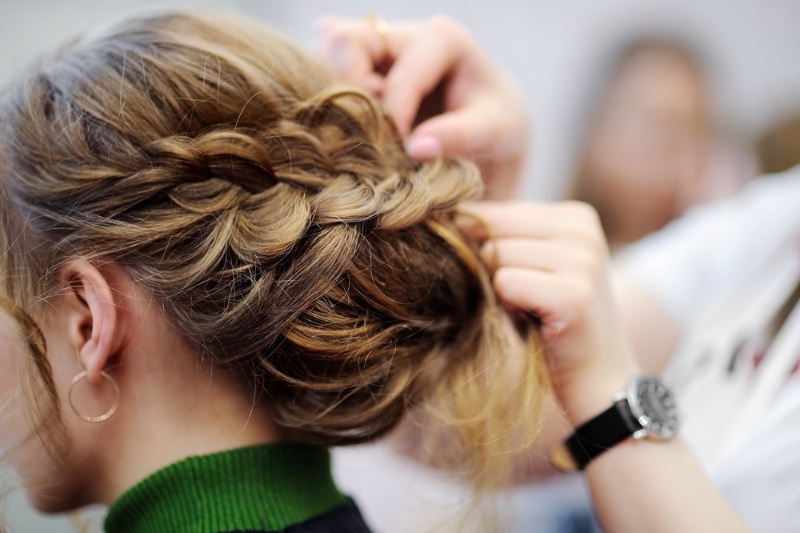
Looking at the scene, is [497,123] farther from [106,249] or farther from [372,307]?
[106,249]

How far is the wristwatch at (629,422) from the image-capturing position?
2.18ft

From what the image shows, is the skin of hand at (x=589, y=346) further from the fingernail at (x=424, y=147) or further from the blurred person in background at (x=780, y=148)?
the blurred person in background at (x=780, y=148)

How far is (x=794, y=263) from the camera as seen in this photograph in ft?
3.24

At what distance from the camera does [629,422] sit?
0.66 meters

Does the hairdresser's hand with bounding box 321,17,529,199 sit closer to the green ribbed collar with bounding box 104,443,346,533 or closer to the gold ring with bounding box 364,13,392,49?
the gold ring with bounding box 364,13,392,49

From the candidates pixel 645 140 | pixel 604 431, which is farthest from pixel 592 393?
pixel 645 140

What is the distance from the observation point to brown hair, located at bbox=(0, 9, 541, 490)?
58 centimetres

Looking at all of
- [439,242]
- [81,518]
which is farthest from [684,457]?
[81,518]

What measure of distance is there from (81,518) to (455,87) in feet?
2.63

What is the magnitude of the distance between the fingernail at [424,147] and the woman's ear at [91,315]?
1.13 feet

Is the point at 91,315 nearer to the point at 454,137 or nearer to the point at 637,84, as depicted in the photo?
the point at 454,137

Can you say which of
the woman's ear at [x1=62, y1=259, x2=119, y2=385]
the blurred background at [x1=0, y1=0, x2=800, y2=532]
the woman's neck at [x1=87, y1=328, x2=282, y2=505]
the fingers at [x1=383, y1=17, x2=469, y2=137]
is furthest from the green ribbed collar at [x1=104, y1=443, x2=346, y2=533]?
the blurred background at [x1=0, y1=0, x2=800, y2=532]

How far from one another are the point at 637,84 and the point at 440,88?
1.57 metres

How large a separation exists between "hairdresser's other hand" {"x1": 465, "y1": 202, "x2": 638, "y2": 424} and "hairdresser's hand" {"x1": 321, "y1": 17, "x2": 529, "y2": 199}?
115mm
